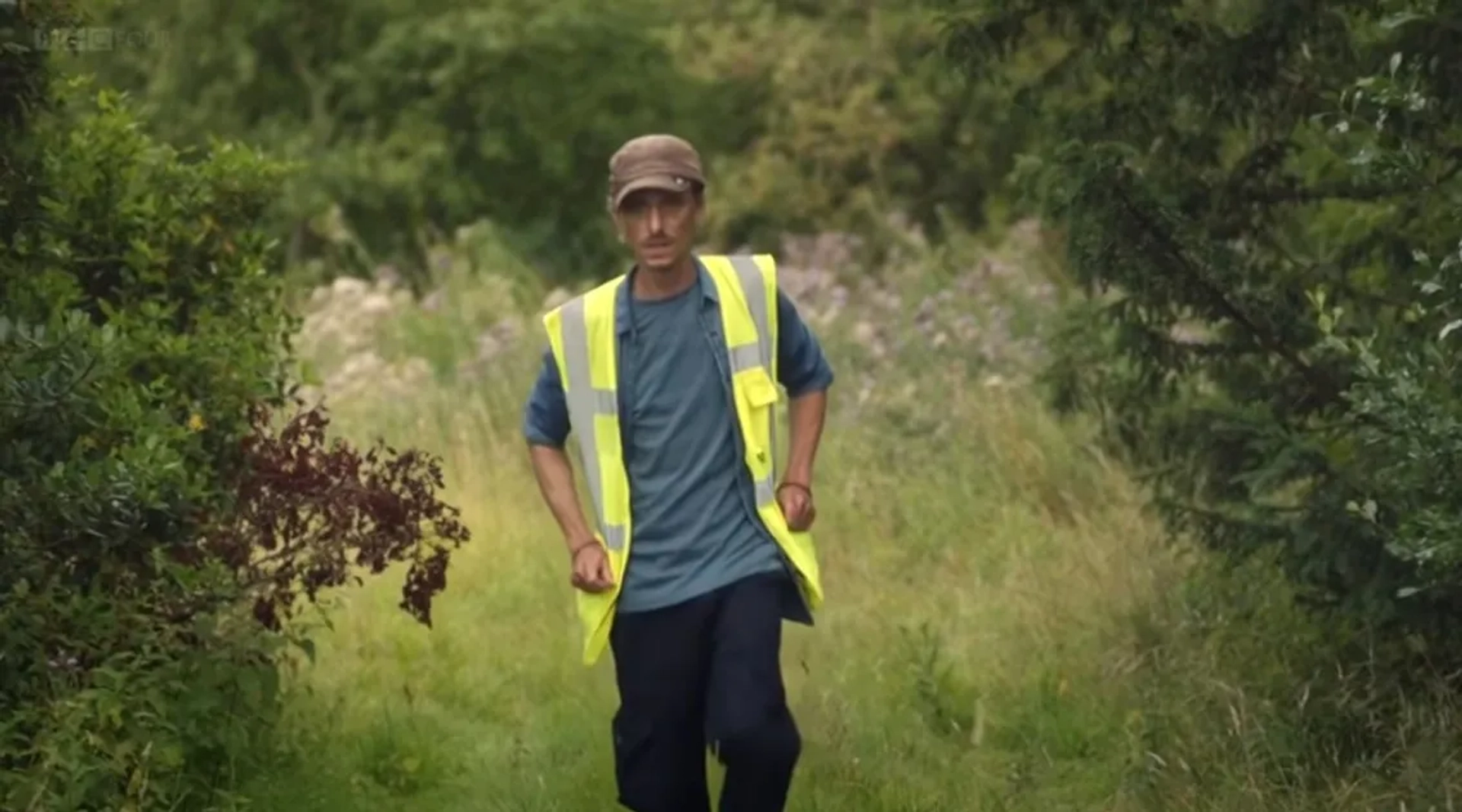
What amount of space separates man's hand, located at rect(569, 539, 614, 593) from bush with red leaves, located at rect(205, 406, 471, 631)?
3.77ft

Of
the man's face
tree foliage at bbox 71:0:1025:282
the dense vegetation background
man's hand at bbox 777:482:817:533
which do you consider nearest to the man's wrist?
man's hand at bbox 777:482:817:533

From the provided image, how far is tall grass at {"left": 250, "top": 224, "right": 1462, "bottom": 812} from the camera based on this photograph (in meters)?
6.89

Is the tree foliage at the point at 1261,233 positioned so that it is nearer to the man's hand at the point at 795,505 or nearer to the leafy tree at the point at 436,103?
the man's hand at the point at 795,505

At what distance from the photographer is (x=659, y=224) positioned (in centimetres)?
562

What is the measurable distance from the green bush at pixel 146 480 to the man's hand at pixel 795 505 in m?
1.37

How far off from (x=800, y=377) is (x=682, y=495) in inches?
18.8

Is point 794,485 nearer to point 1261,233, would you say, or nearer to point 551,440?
point 551,440

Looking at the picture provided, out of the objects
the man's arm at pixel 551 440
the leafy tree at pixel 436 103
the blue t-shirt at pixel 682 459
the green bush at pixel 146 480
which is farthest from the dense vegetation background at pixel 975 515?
the leafy tree at pixel 436 103

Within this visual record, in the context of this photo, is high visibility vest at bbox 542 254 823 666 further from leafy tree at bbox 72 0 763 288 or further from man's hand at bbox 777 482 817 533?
leafy tree at bbox 72 0 763 288

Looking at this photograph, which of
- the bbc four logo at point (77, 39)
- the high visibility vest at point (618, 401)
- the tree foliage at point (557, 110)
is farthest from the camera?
the tree foliage at point (557, 110)

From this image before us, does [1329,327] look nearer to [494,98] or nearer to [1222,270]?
[1222,270]

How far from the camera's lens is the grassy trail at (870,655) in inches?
284

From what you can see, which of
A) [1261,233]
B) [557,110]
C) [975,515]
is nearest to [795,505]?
[1261,233]

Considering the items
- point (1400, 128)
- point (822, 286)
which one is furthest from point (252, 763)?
point (822, 286)
